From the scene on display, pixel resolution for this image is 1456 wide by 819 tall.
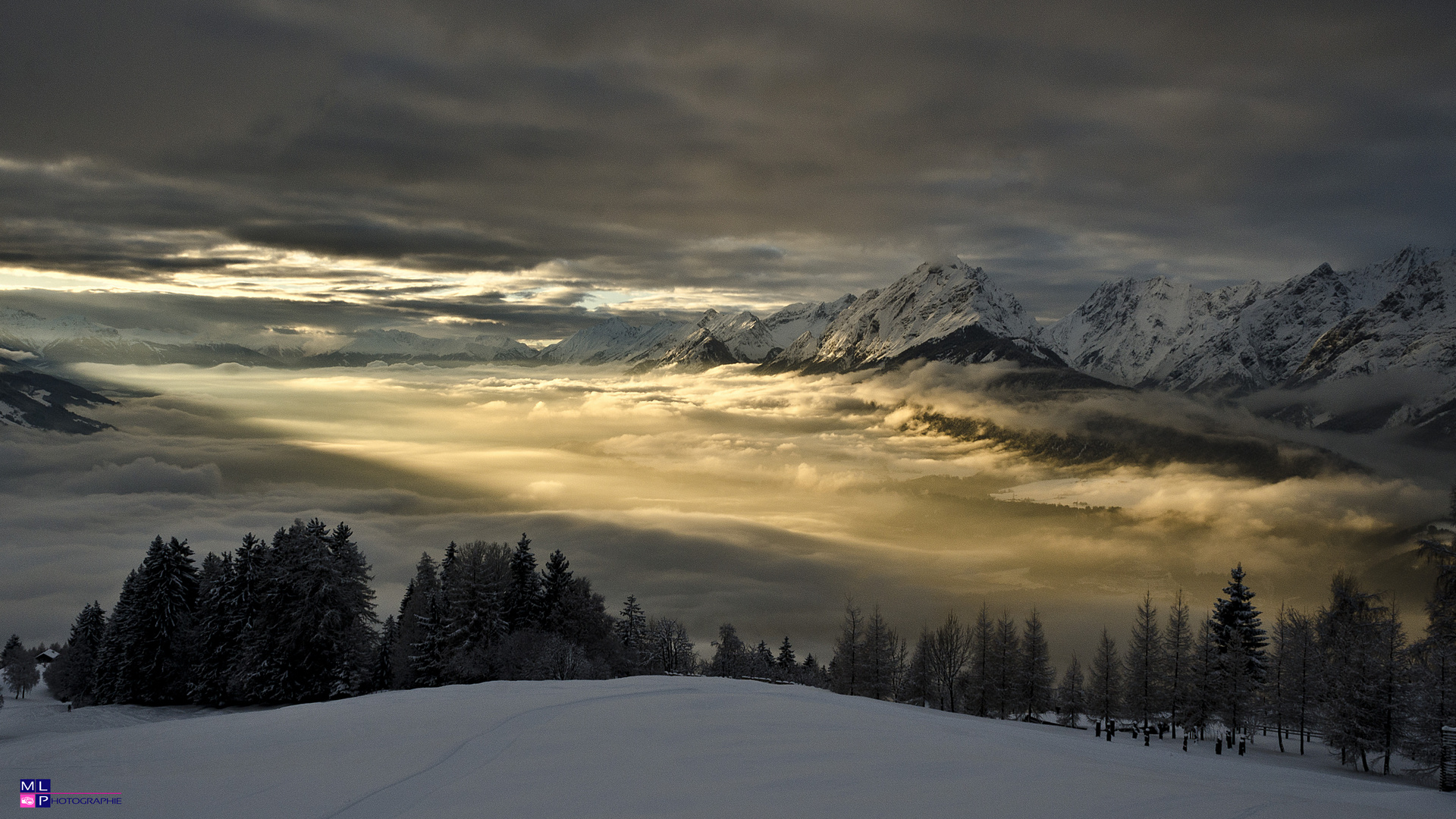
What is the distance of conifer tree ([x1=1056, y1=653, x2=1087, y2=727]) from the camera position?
236ft

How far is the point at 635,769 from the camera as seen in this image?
666 inches

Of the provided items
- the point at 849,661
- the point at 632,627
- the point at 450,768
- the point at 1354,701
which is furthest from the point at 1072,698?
the point at 450,768

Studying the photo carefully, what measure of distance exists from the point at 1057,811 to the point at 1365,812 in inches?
240

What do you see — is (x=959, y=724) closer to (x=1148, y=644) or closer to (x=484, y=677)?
(x=484, y=677)

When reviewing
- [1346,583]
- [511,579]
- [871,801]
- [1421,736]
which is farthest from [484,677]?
[1346,583]

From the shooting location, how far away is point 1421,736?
38938mm

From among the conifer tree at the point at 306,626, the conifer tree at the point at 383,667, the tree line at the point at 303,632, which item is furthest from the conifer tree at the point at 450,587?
the conifer tree at the point at 306,626

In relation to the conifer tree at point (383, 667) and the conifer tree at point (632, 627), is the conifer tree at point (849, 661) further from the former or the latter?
the conifer tree at point (383, 667)

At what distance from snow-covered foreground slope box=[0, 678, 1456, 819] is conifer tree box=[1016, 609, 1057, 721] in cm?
5211

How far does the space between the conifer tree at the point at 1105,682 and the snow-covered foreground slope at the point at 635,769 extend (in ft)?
169

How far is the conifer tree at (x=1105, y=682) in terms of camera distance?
7281 centimetres

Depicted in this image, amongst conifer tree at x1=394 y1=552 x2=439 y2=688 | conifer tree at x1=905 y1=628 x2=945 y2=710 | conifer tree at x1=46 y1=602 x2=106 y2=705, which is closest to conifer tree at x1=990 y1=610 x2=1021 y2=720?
conifer tree at x1=905 y1=628 x2=945 y2=710

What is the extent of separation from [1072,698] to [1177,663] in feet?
36.0

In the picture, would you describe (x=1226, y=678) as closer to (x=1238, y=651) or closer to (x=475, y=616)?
(x=1238, y=651)
